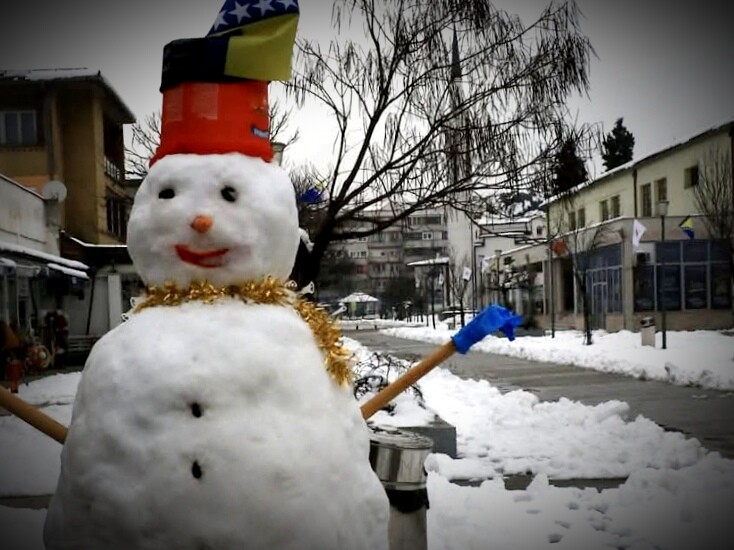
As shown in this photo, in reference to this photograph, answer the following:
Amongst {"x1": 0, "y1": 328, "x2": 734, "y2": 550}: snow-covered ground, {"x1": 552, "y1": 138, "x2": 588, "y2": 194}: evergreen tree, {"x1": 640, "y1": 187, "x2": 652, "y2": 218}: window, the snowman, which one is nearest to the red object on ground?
the snowman

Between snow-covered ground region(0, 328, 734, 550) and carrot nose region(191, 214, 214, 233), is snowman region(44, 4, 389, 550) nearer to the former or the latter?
carrot nose region(191, 214, 214, 233)

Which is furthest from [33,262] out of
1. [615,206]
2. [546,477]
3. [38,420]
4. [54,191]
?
[615,206]

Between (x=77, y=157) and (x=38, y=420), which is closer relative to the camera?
(x=38, y=420)

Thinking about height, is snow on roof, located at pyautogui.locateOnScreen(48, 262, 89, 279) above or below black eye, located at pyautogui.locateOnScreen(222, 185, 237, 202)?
above

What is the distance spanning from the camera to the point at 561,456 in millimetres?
6629

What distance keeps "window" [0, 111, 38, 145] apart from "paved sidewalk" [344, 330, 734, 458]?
14.4 meters

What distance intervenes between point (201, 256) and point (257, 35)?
3.19 feet

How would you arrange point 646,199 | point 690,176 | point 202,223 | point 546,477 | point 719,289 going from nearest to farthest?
1. point 202,223
2. point 546,477
3. point 690,176
4. point 719,289
5. point 646,199

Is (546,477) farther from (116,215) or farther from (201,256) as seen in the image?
(116,215)

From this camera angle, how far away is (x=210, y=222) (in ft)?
8.70

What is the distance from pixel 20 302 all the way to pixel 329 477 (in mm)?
15481

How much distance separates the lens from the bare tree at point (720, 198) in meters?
17.0

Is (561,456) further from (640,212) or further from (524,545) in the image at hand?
(640,212)

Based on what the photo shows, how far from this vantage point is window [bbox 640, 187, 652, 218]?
2633 centimetres
